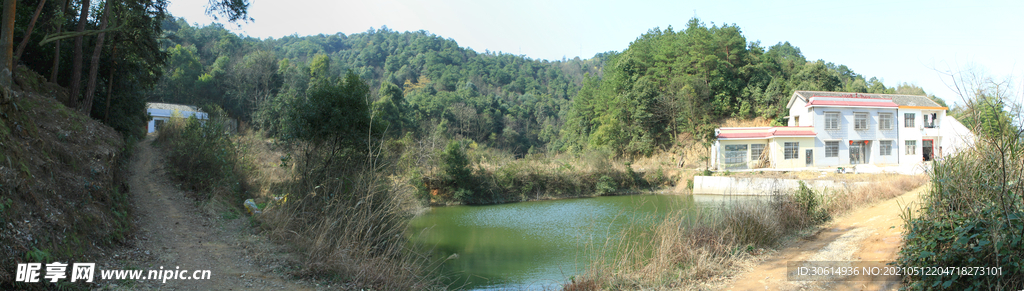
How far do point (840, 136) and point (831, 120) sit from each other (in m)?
1.05

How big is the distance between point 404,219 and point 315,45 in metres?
69.5

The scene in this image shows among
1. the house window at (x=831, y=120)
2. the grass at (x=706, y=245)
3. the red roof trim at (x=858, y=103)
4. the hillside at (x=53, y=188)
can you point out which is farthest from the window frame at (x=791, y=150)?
the hillside at (x=53, y=188)

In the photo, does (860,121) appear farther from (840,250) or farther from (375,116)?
(375,116)

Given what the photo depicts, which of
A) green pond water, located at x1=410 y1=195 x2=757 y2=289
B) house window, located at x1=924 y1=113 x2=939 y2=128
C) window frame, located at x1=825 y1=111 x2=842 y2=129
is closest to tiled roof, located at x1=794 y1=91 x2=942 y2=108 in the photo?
house window, located at x1=924 y1=113 x2=939 y2=128

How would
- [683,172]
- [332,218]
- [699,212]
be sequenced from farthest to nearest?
[683,172]
[699,212]
[332,218]

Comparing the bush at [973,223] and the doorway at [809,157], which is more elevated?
the doorway at [809,157]

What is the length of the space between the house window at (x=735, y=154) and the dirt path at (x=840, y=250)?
17.6 meters

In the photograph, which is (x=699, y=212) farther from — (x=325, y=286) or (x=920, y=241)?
(x=325, y=286)

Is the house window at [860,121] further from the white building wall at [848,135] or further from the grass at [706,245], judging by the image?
the grass at [706,245]

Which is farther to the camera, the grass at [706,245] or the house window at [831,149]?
the house window at [831,149]

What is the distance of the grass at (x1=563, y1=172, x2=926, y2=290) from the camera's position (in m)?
5.81

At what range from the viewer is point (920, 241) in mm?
4777

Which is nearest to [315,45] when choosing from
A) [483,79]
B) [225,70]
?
[483,79]

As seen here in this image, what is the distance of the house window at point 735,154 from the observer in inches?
1019
